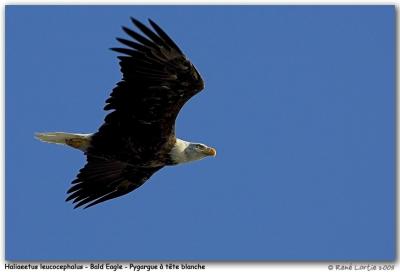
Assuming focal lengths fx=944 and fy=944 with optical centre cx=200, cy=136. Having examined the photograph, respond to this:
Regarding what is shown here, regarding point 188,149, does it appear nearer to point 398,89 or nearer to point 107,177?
point 107,177

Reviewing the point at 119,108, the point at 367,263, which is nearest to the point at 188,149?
the point at 119,108

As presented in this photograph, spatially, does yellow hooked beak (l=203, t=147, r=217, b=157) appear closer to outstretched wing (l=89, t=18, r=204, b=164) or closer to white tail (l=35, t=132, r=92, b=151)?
outstretched wing (l=89, t=18, r=204, b=164)

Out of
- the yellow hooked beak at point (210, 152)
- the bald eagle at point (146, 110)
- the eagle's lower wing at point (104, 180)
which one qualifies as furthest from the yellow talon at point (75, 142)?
the yellow hooked beak at point (210, 152)

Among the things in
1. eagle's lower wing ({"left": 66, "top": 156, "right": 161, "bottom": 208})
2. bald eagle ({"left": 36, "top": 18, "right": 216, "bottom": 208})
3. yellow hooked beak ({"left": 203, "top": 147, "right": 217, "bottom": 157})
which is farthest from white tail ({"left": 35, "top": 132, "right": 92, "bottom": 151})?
yellow hooked beak ({"left": 203, "top": 147, "right": 217, "bottom": 157})

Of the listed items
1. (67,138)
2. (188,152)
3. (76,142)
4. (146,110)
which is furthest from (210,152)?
(67,138)

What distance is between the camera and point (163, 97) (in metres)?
12.0

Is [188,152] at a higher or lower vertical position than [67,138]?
lower

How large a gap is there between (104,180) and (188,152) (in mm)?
1621

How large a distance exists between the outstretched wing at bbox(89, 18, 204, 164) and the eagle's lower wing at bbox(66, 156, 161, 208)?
106 cm

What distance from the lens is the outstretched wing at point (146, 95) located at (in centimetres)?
1155

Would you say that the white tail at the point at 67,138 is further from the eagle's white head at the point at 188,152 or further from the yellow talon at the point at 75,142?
the eagle's white head at the point at 188,152

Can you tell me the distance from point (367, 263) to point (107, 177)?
4153 mm

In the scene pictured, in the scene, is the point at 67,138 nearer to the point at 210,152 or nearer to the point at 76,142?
the point at 76,142

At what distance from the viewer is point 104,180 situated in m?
13.6
